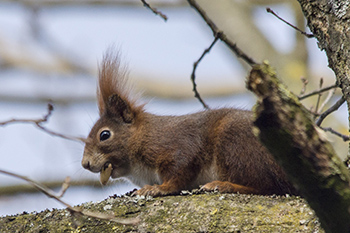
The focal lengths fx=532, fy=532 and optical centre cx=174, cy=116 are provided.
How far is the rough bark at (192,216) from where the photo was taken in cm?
263

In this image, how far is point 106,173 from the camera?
4.20 m

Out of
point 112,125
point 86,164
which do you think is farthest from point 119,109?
point 86,164

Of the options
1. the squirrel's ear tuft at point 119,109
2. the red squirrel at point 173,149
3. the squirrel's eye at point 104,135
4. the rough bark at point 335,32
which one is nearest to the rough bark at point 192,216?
the red squirrel at point 173,149

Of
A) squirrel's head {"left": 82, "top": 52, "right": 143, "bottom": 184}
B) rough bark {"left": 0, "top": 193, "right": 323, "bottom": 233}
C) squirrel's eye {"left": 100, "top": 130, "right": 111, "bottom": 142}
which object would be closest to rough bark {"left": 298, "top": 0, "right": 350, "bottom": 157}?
rough bark {"left": 0, "top": 193, "right": 323, "bottom": 233}

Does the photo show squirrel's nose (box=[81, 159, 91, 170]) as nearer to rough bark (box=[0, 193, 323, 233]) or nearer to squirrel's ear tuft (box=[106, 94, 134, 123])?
squirrel's ear tuft (box=[106, 94, 134, 123])

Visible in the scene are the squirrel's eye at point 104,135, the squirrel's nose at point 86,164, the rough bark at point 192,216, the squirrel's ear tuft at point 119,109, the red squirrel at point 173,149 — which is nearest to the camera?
the rough bark at point 192,216

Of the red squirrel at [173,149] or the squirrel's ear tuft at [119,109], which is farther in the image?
the squirrel's ear tuft at [119,109]

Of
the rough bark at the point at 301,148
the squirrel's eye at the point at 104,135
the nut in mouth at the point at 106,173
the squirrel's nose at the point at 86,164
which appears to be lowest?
the rough bark at the point at 301,148

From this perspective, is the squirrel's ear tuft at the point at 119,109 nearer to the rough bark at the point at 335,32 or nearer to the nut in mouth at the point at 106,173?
the nut in mouth at the point at 106,173

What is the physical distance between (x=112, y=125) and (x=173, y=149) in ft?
2.45

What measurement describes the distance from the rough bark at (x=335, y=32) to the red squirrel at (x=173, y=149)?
96cm

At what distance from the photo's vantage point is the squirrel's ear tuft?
4.48 m

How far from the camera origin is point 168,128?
4.14 m

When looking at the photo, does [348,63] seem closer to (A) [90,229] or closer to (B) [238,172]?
(B) [238,172]
